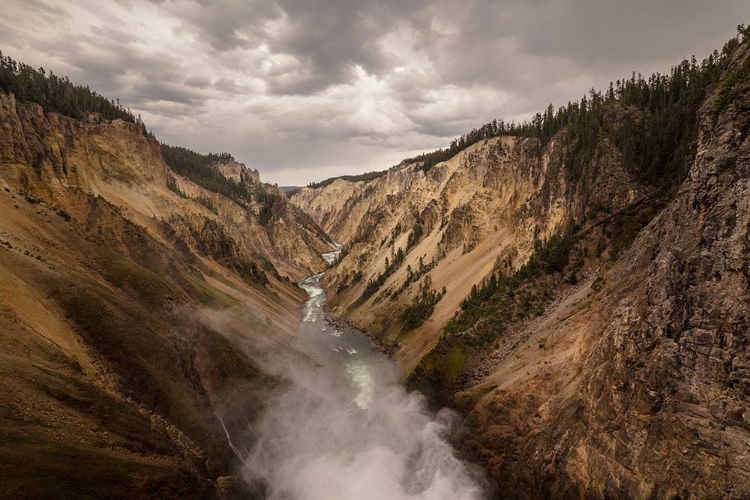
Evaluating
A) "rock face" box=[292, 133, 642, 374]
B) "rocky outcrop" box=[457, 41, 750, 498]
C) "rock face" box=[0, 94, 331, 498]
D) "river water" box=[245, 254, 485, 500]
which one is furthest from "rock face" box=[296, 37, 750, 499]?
"rock face" box=[0, 94, 331, 498]

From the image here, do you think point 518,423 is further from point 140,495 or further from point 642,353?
Answer: point 140,495

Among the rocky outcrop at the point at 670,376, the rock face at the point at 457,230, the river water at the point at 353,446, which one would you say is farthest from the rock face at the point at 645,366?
the rock face at the point at 457,230

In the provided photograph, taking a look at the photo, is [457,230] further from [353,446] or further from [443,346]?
[353,446]

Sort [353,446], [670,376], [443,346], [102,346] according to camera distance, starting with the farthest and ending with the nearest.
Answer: [443,346]
[353,446]
[102,346]
[670,376]

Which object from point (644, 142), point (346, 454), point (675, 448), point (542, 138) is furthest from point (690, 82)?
point (346, 454)

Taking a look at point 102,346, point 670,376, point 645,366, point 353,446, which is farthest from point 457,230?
point 670,376
